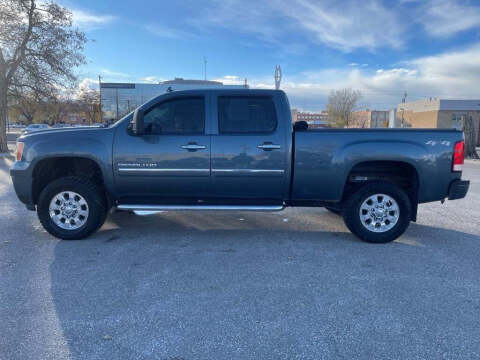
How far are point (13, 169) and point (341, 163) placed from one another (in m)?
4.49

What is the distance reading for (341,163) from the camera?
15.2 ft

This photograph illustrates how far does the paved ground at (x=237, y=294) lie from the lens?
8.30 ft

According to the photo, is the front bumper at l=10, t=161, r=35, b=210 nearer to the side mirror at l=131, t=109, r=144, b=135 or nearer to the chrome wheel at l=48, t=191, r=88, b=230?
the chrome wheel at l=48, t=191, r=88, b=230

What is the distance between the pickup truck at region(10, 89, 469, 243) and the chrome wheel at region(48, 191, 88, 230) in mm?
14

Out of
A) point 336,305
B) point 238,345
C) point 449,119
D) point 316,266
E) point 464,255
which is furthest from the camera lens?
point 449,119

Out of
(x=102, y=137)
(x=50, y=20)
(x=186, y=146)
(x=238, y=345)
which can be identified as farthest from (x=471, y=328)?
(x=50, y=20)

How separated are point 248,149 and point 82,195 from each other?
2.37 metres

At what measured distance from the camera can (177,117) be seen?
4805 mm

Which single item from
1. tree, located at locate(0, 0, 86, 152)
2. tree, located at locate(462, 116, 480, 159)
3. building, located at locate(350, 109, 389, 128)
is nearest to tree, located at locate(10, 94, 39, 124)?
tree, located at locate(0, 0, 86, 152)

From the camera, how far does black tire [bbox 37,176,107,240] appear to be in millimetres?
4723

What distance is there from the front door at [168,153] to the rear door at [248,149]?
0.20 m

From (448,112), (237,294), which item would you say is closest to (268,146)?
(237,294)

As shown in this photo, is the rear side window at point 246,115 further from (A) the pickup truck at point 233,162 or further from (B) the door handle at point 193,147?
(B) the door handle at point 193,147

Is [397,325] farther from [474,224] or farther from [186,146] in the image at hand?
[474,224]
